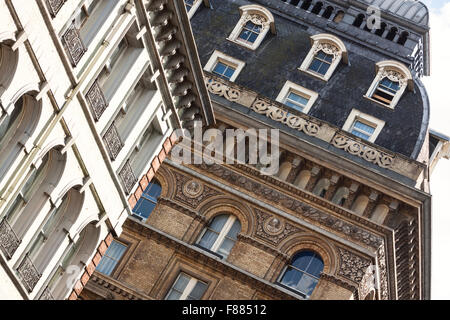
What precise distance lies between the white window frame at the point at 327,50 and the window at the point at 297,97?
1.18 m

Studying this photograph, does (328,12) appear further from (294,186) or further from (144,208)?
(144,208)

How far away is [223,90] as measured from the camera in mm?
47344

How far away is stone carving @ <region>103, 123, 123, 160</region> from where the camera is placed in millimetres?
30750

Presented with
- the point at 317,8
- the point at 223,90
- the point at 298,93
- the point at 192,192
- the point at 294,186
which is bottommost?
the point at 192,192

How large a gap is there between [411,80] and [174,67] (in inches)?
754

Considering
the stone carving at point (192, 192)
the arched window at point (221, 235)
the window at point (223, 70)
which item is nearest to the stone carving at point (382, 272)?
the arched window at point (221, 235)

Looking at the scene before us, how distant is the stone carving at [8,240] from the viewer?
26766 mm

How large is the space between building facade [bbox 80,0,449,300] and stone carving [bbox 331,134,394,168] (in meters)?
0.05

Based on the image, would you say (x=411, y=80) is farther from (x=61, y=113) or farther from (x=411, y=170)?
(x=61, y=113)

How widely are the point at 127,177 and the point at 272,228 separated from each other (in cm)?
1173

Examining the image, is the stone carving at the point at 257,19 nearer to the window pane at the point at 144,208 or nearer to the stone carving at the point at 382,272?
the window pane at the point at 144,208

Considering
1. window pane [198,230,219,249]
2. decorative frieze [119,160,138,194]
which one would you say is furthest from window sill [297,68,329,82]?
decorative frieze [119,160,138,194]

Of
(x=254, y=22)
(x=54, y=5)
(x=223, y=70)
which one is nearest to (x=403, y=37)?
(x=254, y=22)

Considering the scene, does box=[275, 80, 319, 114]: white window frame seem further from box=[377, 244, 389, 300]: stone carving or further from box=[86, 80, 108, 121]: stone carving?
box=[86, 80, 108, 121]: stone carving
